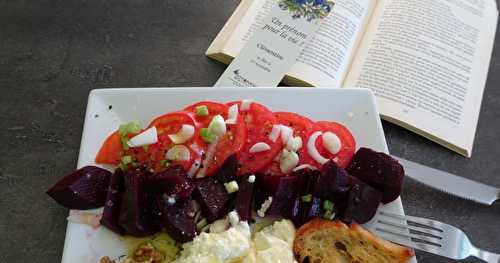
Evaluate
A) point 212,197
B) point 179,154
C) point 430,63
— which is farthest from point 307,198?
point 430,63

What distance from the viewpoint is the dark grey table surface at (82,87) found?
135 cm

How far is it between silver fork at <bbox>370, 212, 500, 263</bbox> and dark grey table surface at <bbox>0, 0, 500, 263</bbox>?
15cm

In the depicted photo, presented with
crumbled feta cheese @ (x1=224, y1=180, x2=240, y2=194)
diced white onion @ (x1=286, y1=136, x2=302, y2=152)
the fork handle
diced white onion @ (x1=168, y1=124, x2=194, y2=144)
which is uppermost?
diced white onion @ (x1=168, y1=124, x2=194, y2=144)

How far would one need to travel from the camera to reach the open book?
1.59m

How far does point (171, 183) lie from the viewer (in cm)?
112

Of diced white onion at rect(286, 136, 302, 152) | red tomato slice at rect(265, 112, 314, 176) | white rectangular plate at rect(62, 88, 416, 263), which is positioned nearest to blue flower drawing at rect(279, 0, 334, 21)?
white rectangular plate at rect(62, 88, 416, 263)

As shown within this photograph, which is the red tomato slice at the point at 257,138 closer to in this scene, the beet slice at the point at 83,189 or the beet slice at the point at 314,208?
the beet slice at the point at 314,208

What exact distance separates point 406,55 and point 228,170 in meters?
0.90

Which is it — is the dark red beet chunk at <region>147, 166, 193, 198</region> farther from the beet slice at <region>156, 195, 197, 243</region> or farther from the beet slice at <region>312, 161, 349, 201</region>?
the beet slice at <region>312, 161, 349, 201</region>

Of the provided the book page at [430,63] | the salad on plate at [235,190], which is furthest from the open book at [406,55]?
the salad on plate at [235,190]

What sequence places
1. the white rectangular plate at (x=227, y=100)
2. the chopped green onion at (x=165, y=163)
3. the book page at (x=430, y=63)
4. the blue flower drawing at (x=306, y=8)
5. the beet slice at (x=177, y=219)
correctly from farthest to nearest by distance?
the blue flower drawing at (x=306, y=8)
the book page at (x=430, y=63)
the white rectangular plate at (x=227, y=100)
the chopped green onion at (x=165, y=163)
the beet slice at (x=177, y=219)

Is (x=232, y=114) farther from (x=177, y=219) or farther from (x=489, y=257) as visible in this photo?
(x=489, y=257)

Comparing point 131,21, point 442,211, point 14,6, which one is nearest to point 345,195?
point 442,211

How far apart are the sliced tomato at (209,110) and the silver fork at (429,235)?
0.50m
